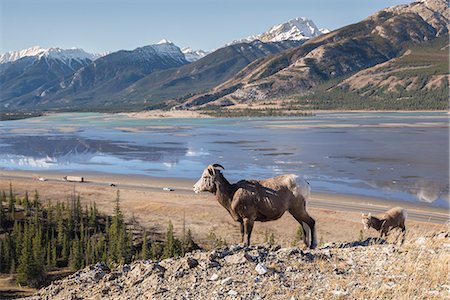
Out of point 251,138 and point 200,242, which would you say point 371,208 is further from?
point 251,138

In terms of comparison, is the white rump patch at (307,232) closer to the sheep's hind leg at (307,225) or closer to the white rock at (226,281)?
the sheep's hind leg at (307,225)

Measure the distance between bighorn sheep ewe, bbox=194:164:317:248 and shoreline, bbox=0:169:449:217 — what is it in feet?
103

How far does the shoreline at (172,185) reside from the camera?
148 feet

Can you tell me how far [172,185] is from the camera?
5866 centimetres

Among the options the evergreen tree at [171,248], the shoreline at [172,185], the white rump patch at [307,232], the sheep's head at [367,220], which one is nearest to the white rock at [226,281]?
the white rump patch at [307,232]

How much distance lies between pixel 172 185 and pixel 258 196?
45.4 meters

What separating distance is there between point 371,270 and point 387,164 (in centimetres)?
5965

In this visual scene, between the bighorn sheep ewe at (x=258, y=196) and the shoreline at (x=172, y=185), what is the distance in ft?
103

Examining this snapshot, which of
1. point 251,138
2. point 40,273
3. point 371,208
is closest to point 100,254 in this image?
point 40,273

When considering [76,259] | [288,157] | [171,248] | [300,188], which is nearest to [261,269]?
[300,188]

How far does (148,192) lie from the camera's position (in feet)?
180

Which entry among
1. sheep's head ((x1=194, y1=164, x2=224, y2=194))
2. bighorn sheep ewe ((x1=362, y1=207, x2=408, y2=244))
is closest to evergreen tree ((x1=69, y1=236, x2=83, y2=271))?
bighorn sheep ewe ((x1=362, y1=207, x2=408, y2=244))

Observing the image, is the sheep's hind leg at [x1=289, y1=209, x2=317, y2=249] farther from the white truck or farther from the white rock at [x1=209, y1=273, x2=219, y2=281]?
the white truck

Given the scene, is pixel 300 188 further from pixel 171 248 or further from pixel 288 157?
pixel 288 157
